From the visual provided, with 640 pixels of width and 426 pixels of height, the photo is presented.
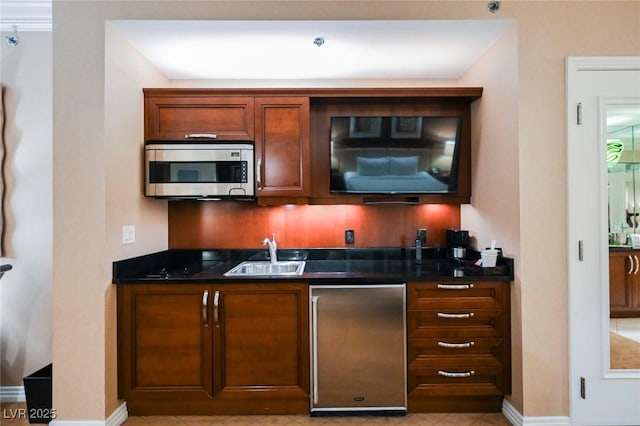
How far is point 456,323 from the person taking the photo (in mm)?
2180

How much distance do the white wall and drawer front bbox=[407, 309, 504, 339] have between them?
268 centimetres

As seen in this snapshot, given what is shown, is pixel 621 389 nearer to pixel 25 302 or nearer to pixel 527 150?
pixel 527 150

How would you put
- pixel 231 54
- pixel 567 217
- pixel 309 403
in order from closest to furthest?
pixel 567 217
pixel 309 403
pixel 231 54

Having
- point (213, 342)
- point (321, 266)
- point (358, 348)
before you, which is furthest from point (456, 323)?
point (213, 342)

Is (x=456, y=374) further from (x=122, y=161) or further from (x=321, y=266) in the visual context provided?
(x=122, y=161)

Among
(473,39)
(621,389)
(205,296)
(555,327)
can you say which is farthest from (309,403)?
(473,39)

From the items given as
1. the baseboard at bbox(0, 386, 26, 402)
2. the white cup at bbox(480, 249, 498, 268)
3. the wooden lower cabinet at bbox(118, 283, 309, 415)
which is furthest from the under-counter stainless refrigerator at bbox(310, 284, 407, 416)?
the baseboard at bbox(0, 386, 26, 402)

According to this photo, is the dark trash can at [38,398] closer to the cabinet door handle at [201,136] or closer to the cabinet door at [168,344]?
the cabinet door at [168,344]

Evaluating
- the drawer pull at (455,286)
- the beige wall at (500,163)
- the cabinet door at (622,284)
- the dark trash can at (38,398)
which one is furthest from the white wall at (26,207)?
the cabinet door at (622,284)

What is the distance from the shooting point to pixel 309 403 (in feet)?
7.29

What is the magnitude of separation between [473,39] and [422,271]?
63.8 inches

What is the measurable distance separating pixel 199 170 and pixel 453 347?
215 centimetres

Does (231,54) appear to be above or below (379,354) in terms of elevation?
above

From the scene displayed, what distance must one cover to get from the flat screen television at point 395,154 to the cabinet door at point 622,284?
110cm
